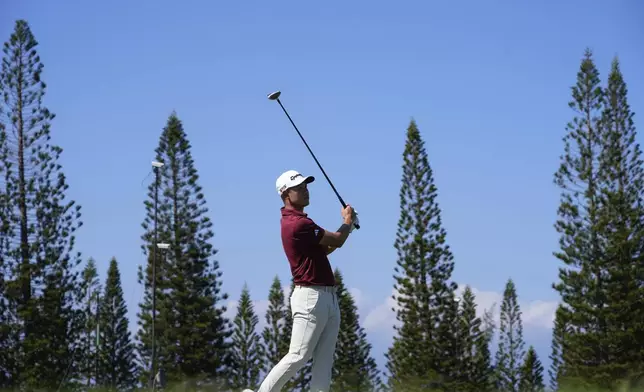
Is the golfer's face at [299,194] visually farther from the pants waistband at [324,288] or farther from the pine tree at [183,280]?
the pine tree at [183,280]

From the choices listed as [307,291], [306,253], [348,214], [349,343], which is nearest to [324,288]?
[307,291]

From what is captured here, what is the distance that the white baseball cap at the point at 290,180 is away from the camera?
605 cm

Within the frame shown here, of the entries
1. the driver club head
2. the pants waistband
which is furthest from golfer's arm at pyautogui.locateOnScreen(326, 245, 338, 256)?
the driver club head

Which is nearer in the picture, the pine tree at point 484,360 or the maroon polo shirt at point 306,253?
the maroon polo shirt at point 306,253

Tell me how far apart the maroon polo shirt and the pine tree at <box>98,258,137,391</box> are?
5370 centimetres

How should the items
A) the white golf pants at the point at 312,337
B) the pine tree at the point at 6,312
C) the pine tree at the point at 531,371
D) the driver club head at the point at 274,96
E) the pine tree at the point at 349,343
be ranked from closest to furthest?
the white golf pants at the point at 312,337 → the driver club head at the point at 274,96 → the pine tree at the point at 6,312 → the pine tree at the point at 349,343 → the pine tree at the point at 531,371

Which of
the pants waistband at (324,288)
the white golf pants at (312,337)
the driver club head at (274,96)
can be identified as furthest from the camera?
the driver club head at (274,96)

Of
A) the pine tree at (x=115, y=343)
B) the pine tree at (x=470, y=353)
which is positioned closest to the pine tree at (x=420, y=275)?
the pine tree at (x=470, y=353)

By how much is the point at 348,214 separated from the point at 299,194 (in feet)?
1.29

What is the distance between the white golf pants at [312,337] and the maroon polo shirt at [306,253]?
2.6 inches

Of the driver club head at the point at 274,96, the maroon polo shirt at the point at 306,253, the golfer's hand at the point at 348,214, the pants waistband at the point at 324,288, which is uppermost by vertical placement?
the driver club head at the point at 274,96

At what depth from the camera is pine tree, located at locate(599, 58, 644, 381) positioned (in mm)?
37688

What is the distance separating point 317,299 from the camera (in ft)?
18.9

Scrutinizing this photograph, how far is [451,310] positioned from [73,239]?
1806 cm
